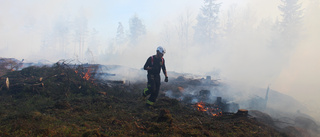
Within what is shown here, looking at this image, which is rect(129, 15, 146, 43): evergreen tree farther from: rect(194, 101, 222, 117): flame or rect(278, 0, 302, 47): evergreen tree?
rect(194, 101, 222, 117): flame

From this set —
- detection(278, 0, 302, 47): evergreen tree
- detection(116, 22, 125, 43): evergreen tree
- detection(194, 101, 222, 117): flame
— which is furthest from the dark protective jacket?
detection(116, 22, 125, 43): evergreen tree

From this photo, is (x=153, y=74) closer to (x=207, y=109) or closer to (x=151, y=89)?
(x=151, y=89)

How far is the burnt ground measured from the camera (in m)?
4.09

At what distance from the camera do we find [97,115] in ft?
18.3

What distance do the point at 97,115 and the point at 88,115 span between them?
25cm

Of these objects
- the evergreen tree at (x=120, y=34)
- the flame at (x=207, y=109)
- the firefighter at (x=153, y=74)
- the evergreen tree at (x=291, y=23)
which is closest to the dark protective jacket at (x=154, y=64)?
the firefighter at (x=153, y=74)

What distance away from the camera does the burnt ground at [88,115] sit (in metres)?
4.09

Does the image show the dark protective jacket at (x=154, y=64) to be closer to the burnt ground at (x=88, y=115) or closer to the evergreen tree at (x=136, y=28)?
the burnt ground at (x=88, y=115)

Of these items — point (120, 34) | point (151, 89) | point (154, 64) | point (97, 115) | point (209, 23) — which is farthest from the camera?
point (120, 34)

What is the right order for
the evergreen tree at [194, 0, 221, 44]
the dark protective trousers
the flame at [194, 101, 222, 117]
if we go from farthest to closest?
the evergreen tree at [194, 0, 221, 44] < the flame at [194, 101, 222, 117] < the dark protective trousers

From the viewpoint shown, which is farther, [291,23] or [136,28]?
[136,28]

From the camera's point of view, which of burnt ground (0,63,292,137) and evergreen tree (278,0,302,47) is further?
evergreen tree (278,0,302,47)

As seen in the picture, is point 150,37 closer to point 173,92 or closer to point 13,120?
point 173,92

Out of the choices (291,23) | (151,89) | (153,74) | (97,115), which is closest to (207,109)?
(151,89)
